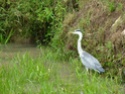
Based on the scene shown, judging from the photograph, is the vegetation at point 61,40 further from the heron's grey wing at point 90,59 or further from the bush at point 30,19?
the heron's grey wing at point 90,59

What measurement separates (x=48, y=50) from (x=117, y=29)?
194 centimetres

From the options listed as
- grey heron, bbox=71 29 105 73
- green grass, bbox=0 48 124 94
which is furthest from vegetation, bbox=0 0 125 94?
grey heron, bbox=71 29 105 73

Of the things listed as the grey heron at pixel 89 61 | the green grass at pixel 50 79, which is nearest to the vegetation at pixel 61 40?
the green grass at pixel 50 79

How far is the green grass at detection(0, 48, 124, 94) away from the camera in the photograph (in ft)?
20.2

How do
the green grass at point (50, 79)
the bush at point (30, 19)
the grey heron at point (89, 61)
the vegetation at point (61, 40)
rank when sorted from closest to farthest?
the green grass at point (50, 79) < the vegetation at point (61, 40) < the grey heron at point (89, 61) < the bush at point (30, 19)

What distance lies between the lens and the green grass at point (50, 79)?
243 inches

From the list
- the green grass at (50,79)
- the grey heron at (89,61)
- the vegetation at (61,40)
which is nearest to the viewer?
the green grass at (50,79)

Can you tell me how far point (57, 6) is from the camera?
994cm

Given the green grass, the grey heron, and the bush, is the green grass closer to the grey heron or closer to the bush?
the grey heron

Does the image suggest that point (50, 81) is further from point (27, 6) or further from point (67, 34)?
point (27, 6)

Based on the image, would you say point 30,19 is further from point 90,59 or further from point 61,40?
point 90,59

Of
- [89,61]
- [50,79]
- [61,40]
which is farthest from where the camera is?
[61,40]

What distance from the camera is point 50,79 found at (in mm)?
7055

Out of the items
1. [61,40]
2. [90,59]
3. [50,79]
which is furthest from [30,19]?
[50,79]
